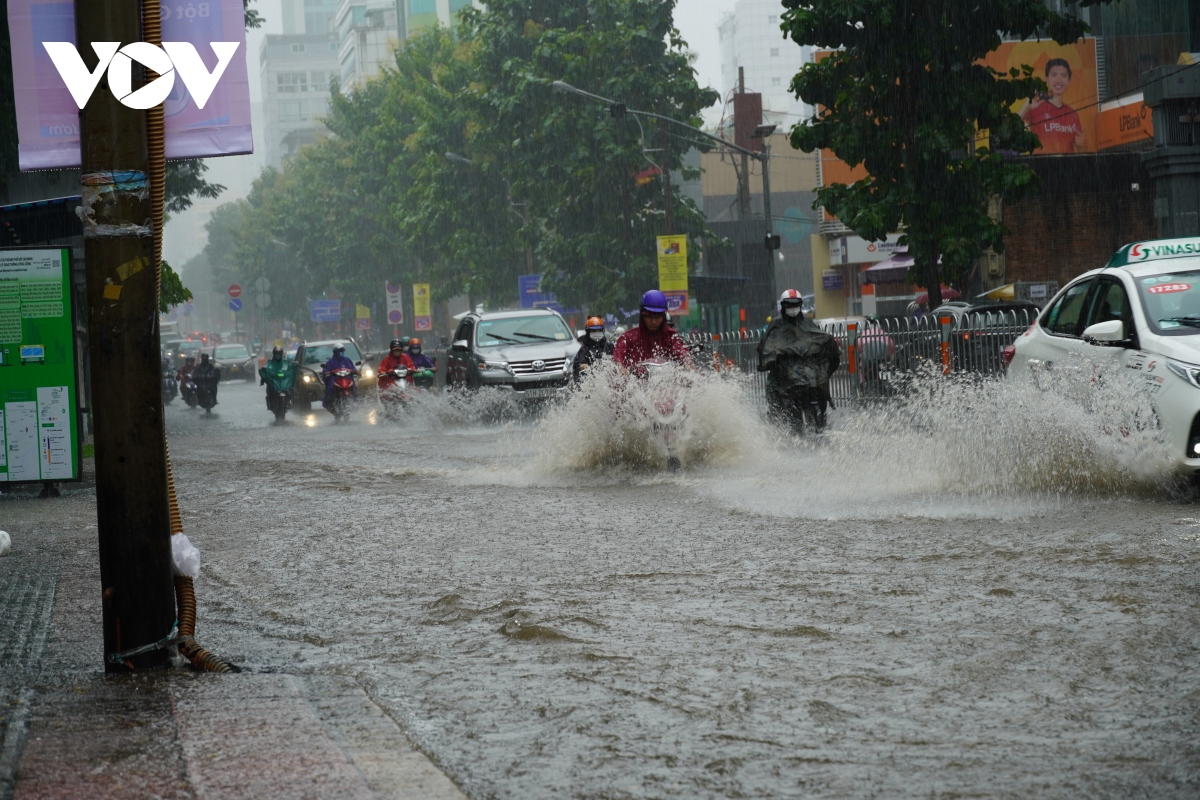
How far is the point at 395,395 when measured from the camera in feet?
89.4

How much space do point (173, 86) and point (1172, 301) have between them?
6956 millimetres

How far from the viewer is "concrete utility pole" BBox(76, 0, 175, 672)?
18.2 feet

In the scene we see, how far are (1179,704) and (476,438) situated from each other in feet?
57.5

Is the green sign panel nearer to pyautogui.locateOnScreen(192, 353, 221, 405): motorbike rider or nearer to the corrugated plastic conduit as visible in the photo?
the corrugated plastic conduit

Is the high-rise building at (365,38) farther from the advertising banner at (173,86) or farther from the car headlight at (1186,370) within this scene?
the advertising banner at (173,86)

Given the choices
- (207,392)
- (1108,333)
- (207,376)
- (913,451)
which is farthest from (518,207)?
(1108,333)

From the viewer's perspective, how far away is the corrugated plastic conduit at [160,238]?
5648 millimetres

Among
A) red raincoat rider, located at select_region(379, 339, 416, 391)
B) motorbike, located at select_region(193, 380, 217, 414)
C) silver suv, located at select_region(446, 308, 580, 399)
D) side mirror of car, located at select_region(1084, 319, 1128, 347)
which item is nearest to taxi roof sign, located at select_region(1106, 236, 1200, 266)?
side mirror of car, located at select_region(1084, 319, 1128, 347)

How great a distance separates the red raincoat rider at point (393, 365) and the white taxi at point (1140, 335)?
16524 mm

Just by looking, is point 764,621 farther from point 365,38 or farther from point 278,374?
point 365,38

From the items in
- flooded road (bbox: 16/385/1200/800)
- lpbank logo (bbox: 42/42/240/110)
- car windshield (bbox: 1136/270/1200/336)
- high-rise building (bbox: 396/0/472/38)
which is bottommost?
flooded road (bbox: 16/385/1200/800)

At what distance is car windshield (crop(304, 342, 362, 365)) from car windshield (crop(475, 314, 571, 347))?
34.6 feet

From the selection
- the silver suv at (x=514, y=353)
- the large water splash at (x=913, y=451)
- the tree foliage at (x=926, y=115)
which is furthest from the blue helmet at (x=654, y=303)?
the tree foliage at (x=926, y=115)

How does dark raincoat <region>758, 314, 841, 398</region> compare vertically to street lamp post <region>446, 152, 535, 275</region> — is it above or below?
below
